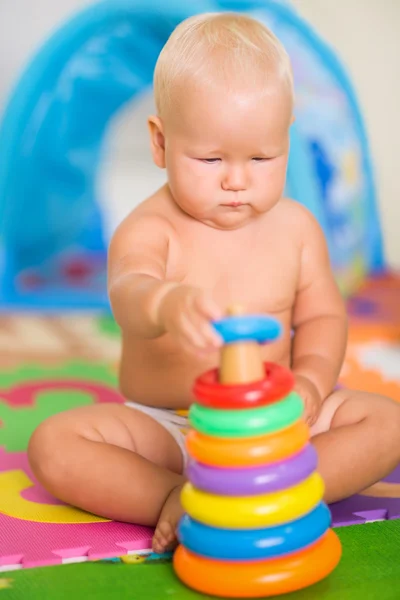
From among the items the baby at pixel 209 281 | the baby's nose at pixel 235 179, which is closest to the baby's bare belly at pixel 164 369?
the baby at pixel 209 281

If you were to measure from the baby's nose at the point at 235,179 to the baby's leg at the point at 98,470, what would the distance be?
31 cm

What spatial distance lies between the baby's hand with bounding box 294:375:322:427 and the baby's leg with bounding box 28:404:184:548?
0.16 meters

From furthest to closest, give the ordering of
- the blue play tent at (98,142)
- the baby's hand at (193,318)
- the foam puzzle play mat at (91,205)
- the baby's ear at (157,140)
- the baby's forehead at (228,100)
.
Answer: the blue play tent at (98,142) < the foam puzzle play mat at (91,205) < the baby's ear at (157,140) < the baby's forehead at (228,100) < the baby's hand at (193,318)

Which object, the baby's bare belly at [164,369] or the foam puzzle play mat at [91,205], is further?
the foam puzzle play mat at [91,205]

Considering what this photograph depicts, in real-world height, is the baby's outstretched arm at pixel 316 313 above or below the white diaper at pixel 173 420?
above

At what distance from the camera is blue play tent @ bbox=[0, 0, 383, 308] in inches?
80.1

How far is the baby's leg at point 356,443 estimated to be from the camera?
1.06 metres

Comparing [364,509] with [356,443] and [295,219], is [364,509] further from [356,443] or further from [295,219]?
[295,219]

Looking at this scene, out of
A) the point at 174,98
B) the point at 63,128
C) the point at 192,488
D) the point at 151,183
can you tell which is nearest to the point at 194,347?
the point at 192,488

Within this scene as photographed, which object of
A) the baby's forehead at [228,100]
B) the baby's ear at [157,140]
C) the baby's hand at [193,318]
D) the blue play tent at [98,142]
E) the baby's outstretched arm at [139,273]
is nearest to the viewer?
the baby's hand at [193,318]

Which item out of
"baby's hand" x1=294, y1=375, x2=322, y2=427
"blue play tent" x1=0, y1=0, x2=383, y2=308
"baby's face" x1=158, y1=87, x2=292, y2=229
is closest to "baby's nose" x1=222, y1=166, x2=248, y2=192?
"baby's face" x1=158, y1=87, x2=292, y2=229

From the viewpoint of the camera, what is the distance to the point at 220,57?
3.40ft

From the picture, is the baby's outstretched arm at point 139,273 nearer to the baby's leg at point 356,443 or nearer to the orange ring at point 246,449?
the orange ring at point 246,449

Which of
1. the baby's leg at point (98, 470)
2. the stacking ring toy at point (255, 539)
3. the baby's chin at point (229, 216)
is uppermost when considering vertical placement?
the baby's chin at point (229, 216)
